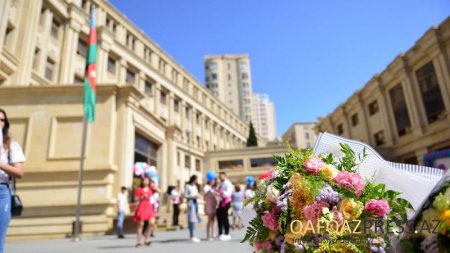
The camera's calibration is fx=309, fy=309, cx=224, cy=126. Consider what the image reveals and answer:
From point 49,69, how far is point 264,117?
445 feet

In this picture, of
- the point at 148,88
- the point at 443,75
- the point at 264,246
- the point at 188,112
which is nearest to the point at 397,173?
the point at 264,246

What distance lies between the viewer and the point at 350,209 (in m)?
1.62

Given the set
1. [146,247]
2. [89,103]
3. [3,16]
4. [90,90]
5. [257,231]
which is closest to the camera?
[257,231]

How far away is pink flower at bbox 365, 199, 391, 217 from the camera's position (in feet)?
5.24

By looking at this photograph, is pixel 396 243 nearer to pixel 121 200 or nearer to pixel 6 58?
pixel 121 200

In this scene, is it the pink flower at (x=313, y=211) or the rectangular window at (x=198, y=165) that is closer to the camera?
the pink flower at (x=313, y=211)

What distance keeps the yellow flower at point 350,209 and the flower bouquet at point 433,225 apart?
10.8 inches

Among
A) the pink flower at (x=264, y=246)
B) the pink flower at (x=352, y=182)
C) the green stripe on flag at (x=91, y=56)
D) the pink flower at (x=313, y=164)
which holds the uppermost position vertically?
the green stripe on flag at (x=91, y=56)

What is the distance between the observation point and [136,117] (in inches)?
609

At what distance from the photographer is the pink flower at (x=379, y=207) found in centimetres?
160

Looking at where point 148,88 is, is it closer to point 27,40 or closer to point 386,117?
point 27,40

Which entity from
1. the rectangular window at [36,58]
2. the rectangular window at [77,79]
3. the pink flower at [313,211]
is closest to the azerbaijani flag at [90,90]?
the pink flower at [313,211]

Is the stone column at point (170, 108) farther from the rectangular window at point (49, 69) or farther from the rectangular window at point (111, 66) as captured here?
the rectangular window at point (49, 69)

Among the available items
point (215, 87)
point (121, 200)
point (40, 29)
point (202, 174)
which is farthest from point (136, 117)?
point (215, 87)
